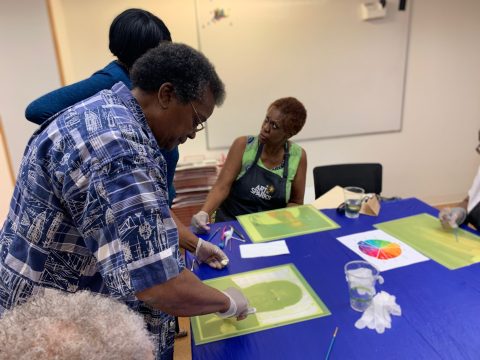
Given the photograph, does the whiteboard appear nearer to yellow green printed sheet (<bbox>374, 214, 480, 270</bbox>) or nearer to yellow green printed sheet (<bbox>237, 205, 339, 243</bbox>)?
yellow green printed sheet (<bbox>237, 205, 339, 243</bbox>)

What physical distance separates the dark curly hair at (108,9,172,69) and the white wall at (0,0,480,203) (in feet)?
5.13

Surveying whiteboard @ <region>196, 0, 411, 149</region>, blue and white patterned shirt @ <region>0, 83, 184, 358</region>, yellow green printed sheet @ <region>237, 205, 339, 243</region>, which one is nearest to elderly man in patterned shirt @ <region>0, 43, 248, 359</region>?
blue and white patterned shirt @ <region>0, 83, 184, 358</region>

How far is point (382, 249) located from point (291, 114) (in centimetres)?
88

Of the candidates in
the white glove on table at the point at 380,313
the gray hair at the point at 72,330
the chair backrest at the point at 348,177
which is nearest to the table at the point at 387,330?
the white glove on table at the point at 380,313

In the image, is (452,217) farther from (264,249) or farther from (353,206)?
(264,249)

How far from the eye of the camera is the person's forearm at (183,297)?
0.63m

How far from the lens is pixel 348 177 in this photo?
2150 millimetres

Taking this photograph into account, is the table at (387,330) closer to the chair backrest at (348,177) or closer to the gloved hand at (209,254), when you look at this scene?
the gloved hand at (209,254)

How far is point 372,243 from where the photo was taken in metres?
1.29

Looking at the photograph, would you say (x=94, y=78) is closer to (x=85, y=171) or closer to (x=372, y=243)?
(x=85, y=171)

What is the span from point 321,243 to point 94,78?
1.02 m

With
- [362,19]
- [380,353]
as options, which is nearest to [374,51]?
[362,19]

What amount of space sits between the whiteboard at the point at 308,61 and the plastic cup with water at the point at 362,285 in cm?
199

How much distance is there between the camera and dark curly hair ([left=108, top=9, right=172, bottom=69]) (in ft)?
3.55
